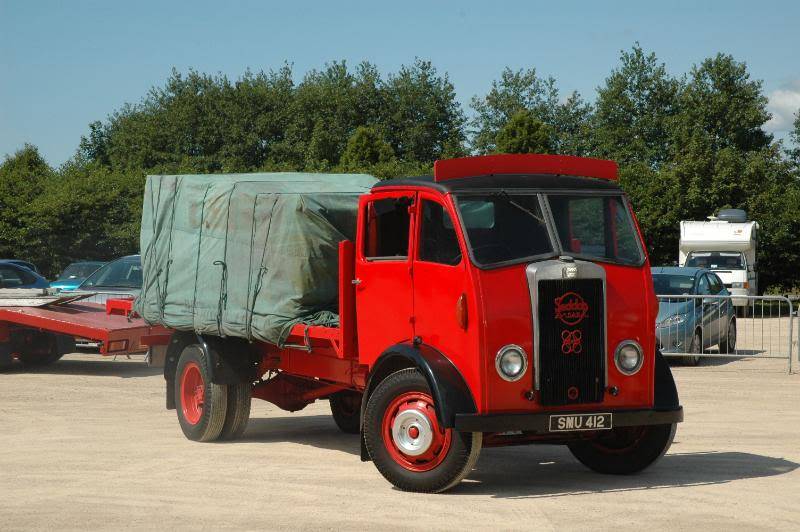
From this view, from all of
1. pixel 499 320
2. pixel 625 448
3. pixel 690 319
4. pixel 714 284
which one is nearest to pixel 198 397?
pixel 625 448

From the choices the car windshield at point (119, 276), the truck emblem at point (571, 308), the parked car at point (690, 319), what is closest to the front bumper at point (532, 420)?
the truck emblem at point (571, 308)

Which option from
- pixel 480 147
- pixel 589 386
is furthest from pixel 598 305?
pixel 480 147

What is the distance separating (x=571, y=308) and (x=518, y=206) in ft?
2.92

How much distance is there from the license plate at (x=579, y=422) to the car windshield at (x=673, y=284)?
13330mm

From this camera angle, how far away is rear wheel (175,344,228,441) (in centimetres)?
Answer: 1207

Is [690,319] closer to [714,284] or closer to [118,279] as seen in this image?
[714,284]

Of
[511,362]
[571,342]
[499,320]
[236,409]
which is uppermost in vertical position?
[499,320]

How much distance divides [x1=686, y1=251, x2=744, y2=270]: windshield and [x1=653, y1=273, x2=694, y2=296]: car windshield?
17600 mm

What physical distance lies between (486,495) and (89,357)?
15.1 m

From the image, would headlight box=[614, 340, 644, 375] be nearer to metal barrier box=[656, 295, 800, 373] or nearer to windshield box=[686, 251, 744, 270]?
metal barrier box=[656, 295, 800, 373]

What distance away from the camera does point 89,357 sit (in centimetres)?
2308

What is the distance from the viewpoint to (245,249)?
11562 mm

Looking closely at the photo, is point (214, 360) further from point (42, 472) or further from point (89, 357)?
point (89, 357)

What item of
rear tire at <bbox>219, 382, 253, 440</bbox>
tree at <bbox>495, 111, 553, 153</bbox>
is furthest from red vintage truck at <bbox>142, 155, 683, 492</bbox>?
tree at <bbox>495, 111, 553, 153</bbox>
